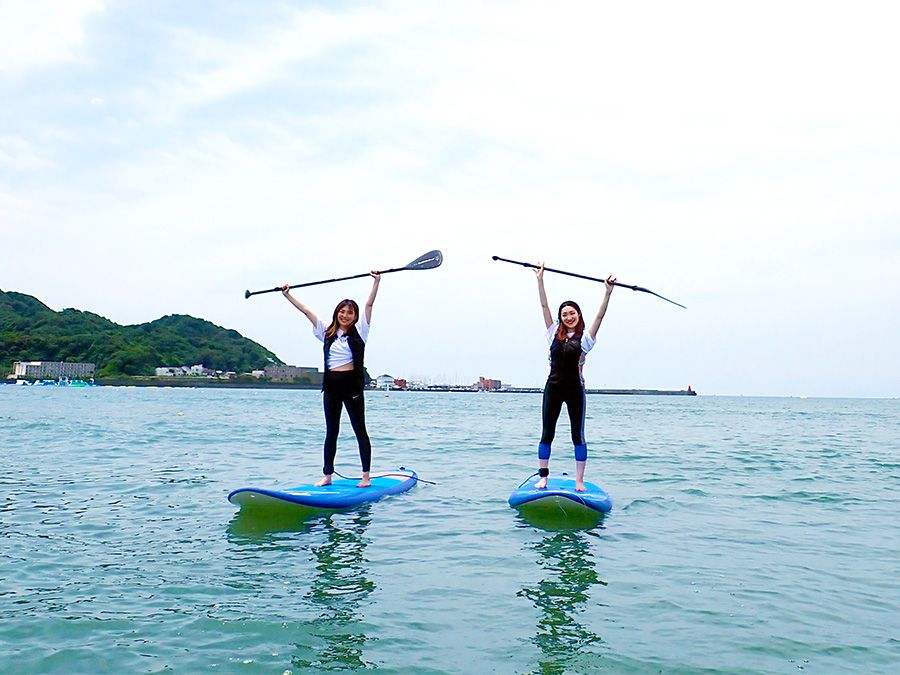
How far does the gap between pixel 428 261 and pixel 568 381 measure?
8.50 ft

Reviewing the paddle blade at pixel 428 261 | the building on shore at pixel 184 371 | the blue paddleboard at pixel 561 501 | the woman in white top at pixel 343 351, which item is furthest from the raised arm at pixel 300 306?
the building on shore at pixel 184 371

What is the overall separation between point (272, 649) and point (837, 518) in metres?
7.18

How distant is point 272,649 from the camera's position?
159 inches

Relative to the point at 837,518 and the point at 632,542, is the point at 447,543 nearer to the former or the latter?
the point at 632,542

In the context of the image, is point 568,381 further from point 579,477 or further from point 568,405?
point 579,477

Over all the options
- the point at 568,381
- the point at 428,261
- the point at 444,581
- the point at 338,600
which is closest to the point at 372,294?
the point at 428,261

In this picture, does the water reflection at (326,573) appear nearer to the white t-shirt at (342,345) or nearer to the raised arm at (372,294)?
the white t-shirt at (342,345)

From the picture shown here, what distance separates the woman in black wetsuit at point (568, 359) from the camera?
26.3 feet

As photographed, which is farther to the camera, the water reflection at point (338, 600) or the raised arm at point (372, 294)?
the raised arm at point (372, 294)

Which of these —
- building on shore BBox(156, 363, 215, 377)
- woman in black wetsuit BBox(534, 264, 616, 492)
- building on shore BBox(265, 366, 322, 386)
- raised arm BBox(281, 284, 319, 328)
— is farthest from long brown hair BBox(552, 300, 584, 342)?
building on shore BBox(265, 366, 322, 386)

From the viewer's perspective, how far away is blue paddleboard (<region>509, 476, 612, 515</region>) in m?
7.83

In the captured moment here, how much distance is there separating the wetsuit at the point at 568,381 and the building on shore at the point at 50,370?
12646 centimetres

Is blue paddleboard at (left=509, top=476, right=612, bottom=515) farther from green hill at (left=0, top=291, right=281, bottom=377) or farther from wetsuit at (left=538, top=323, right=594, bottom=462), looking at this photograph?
green hill at (left=0, top=291, right=281, bottom=377)

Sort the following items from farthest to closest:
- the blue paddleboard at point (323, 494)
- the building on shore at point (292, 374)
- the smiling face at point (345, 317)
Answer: the building on shore at point (292, 374)
the smiling face at point (345, 317)
the blue paddleboard at point (323, 494)
